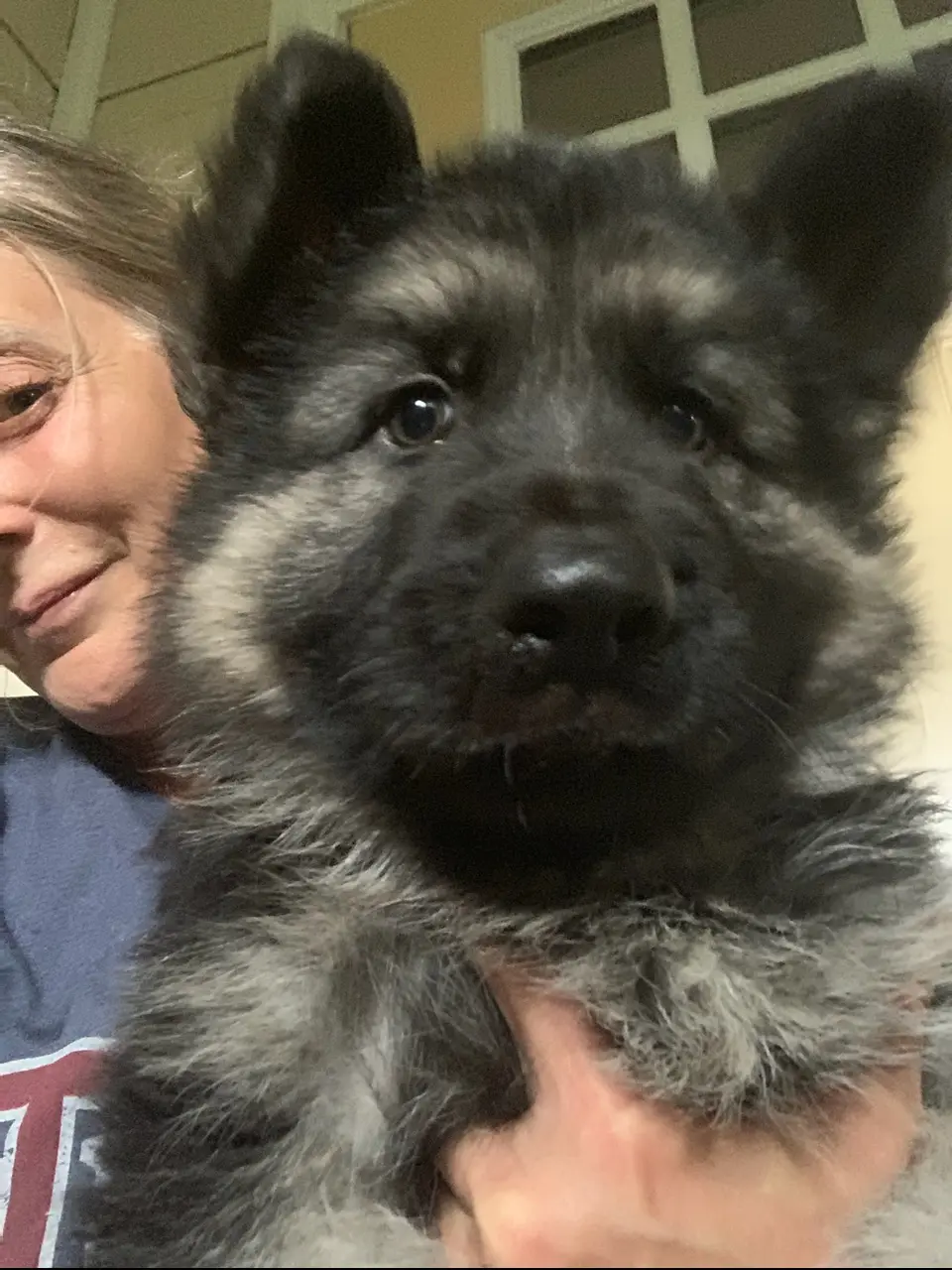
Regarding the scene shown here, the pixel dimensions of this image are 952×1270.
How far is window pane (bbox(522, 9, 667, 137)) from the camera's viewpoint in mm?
3742

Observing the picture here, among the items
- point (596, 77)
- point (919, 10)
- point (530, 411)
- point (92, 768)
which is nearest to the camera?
point (530, 411)

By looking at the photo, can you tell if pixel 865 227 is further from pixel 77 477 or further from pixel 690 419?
pixel 77 477

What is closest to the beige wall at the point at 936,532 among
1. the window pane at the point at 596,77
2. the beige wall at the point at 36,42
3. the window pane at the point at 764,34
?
the window pane at the point at 764,34

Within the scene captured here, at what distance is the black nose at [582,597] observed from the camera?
0.99 metres

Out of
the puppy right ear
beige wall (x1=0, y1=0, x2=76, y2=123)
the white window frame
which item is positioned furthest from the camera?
beige wall (x1=0, y1=0, x2=76, y2=123)

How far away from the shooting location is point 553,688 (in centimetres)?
103

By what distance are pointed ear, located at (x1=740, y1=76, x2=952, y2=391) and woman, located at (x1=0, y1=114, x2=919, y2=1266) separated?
874 mm

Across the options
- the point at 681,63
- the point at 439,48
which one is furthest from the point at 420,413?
the point at 439,48

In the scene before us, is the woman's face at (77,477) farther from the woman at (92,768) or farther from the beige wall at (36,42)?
the beige wall at (36,42)

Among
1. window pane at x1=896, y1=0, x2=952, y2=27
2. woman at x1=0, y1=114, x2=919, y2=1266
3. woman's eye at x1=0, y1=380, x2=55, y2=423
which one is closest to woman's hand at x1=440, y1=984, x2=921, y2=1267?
woman at x1=0, y1=114, x2=919, y2=1266

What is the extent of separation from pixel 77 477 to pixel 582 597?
1.18 metres

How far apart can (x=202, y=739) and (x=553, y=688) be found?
646 millimetres

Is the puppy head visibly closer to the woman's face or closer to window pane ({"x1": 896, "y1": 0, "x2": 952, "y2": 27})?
the woman's face

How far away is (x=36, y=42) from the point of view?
184 inches
